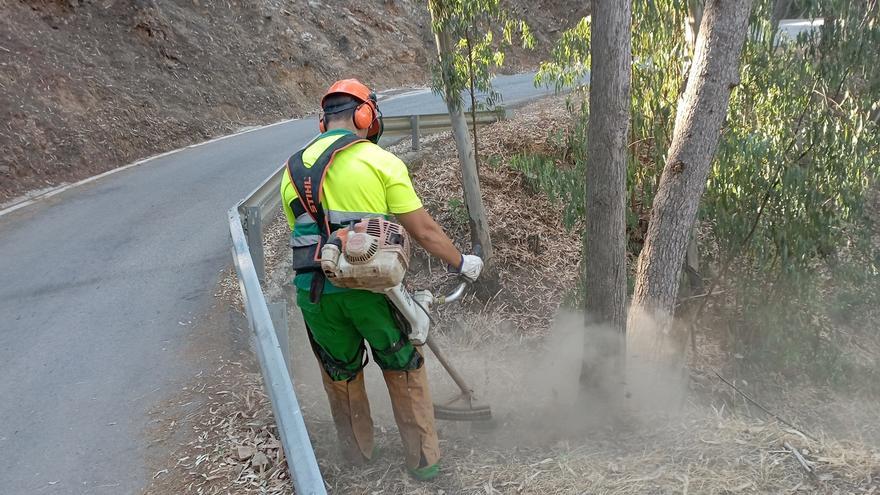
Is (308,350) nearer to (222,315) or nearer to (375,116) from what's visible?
(222,315)

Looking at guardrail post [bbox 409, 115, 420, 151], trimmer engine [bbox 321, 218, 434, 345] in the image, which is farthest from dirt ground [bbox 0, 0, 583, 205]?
trimmer engine [bbox 321, 218, 434, 345]

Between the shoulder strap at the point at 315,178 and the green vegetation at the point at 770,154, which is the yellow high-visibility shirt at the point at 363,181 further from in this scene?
the green vegetation at the point at 770,154

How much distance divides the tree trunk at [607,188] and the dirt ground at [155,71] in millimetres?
3819

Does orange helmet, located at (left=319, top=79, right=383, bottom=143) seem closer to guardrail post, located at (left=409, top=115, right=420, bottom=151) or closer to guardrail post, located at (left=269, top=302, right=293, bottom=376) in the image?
guardrail post, located at (left=269, top=302, right=293, bottom=376)

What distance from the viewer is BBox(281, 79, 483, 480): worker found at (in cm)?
335

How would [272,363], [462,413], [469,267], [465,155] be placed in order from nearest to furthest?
[272,363] < [469,267] < [462,413] < [465,155]

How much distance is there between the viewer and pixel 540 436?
15.9ft

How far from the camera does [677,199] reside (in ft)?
16.6

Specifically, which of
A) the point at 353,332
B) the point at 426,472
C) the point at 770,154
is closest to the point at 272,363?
the point at 353,332

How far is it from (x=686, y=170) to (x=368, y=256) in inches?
113

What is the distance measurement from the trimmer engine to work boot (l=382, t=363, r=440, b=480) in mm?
651

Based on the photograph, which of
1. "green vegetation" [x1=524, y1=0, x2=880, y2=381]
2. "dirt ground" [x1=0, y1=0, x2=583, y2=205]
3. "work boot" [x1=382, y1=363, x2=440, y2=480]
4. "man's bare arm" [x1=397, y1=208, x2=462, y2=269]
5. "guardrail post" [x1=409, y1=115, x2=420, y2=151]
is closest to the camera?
"man's bare arm" [x1=397, y1=208, x2=462, y2=269]

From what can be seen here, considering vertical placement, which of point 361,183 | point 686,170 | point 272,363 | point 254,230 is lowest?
point 254,230

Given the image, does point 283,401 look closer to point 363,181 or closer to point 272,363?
point 272,363
